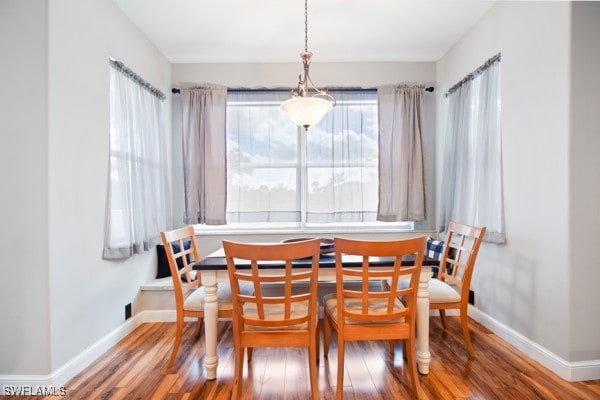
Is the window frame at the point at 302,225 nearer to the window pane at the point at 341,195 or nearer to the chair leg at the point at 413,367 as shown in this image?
the window pane at the point at 341,195

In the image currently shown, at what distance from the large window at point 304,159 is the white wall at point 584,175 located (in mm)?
1807

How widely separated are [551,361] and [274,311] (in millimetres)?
1867

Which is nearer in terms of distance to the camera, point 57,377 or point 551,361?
point 57,377

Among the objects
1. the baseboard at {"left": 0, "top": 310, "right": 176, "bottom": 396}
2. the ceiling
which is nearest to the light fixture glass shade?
the ceiling

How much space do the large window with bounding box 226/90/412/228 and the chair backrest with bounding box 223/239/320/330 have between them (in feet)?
5.57

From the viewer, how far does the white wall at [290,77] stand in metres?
3.44

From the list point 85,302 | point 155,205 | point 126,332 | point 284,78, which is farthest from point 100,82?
point 126,332

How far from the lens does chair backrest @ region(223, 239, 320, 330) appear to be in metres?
1.50

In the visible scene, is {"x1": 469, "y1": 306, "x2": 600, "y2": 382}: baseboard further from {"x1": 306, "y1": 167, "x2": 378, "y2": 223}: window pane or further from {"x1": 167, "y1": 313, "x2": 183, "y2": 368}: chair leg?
{"x1": 167, "y1": 313, "x2": 183, "y2": 368}: chair leg

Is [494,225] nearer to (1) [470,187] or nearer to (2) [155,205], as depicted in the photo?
(1) [470,187]

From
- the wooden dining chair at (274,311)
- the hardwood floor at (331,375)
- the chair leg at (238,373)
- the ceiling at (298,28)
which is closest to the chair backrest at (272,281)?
the wooden dining chair at (274,311)

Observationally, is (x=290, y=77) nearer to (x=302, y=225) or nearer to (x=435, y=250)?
(x=302, y=225)

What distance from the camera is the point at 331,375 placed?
1.93 metres

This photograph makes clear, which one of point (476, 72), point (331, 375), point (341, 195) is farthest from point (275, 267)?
point (476, 72)
